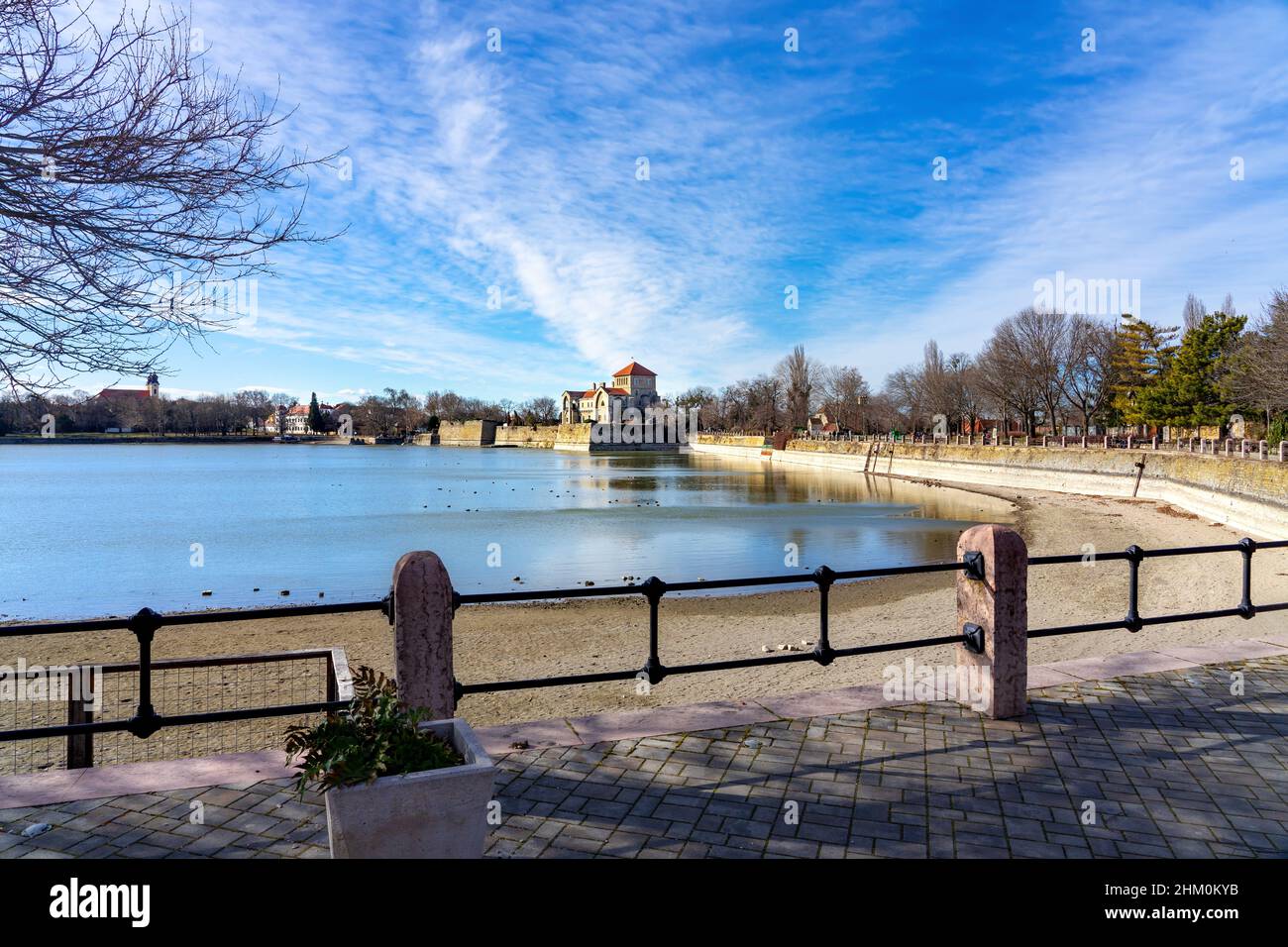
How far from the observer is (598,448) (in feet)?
524

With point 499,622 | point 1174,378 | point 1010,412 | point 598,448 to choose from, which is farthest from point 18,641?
point 598,448

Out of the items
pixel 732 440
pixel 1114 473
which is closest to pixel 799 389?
pixel 732 440

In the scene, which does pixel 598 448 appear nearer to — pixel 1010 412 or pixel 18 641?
pixel 1010 412

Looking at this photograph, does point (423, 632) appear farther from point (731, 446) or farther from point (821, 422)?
point (821, 422)

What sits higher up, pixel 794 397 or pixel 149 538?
pixel 794 397

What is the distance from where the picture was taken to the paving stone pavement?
4078 mm

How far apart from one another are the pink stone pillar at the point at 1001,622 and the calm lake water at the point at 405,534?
18.1 meters

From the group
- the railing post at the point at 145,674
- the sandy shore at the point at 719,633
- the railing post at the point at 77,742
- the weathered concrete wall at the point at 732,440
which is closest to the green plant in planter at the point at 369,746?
the railing post at the point at 145,674

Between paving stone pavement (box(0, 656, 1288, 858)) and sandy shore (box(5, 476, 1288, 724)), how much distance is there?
6.29 m

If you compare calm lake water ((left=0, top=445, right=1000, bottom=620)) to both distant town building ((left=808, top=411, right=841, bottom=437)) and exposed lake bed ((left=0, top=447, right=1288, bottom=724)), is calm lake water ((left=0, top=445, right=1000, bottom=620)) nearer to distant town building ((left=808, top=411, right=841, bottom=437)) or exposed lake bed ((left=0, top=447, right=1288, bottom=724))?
exposed lake bed ((left=0, top=447, right=1288, bottom=724))

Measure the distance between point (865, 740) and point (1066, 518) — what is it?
40101mm

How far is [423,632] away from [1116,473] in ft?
188

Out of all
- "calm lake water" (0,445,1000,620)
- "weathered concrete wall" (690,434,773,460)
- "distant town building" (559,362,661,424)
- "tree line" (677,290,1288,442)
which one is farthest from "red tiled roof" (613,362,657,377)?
"calm lake water" (0,445,1000,620)

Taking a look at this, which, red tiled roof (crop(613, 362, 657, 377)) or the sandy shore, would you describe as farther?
red tiled roof (crop(613, 362, 657, 377))
